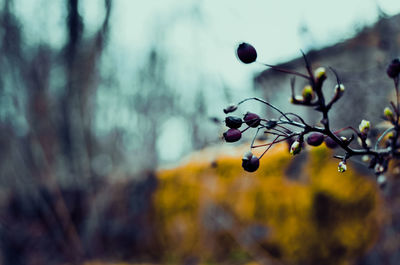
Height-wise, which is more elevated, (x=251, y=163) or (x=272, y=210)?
(x=251, y=163)

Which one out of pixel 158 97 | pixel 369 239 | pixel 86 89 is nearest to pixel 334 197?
pixel 369 239

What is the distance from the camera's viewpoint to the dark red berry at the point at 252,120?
61 cm

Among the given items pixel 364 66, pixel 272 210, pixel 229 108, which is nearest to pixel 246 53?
pixel 229 108

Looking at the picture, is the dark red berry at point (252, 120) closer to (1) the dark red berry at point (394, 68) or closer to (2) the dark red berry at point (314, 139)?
(2) the dark red berry at point (314, 139)

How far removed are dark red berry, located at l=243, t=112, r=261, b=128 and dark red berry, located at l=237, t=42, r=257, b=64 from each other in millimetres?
98

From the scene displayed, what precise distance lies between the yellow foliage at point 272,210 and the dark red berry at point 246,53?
1.37m

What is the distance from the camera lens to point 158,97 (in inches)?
281

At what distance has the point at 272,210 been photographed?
3.28 m

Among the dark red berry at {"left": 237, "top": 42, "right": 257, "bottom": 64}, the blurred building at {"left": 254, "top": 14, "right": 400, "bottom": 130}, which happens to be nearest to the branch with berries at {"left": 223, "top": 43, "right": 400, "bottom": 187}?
the dark red berry at {"left": 237, "top": 42, "right": 257, "bottom": 64}

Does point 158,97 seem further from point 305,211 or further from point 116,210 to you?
point 305,211

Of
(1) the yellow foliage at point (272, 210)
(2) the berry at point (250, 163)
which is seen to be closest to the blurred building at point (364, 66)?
(1) the yellow foliage at point (272, 210)

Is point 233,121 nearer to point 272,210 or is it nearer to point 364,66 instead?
point 364,66

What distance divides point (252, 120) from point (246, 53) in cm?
12

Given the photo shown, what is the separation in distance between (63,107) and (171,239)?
7.34ft
